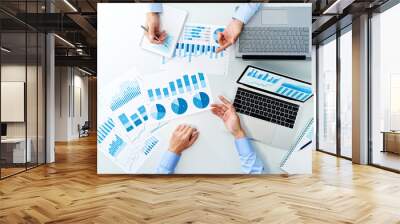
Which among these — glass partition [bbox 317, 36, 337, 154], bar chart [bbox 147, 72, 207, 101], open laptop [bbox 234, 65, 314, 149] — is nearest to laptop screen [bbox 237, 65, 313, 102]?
open laptop [bbox 234, 65, 314, 149]

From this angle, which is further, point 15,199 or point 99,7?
point 99,7

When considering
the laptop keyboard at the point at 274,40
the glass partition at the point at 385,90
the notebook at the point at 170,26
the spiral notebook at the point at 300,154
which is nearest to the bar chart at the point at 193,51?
the notebook at the point at 170,26

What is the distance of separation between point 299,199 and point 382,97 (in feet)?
11.8

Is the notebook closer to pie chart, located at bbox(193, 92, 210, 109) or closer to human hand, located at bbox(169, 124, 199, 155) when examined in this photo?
pie chart, located at bbox(193, 92, 210, 109)

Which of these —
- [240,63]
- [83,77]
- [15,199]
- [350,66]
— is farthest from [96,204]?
[83,77]

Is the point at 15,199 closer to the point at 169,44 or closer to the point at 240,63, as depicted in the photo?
the point at 169,44

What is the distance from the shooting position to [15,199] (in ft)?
14.6

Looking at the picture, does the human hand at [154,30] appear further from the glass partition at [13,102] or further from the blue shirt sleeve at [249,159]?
the glass partition at [13,102]

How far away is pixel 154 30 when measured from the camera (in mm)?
5598

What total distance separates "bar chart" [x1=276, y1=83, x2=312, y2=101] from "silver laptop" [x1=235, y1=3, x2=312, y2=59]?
1.46 ft

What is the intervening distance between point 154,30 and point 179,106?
117 cm

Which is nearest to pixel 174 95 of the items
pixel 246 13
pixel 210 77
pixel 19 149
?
pixel 210 77

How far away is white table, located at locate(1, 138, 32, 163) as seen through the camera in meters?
5.95

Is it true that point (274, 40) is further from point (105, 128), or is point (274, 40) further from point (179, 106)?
point (105, 128)
